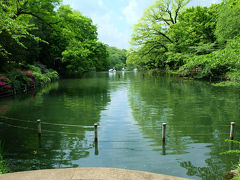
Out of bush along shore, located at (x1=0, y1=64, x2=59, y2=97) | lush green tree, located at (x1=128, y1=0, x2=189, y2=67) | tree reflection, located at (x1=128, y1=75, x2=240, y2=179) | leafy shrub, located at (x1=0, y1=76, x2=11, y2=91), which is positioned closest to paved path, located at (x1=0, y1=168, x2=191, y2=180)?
tree reflection, located at (x1=128, y1=75, x2=240, y2=179)

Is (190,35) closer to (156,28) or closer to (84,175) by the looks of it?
(156,28)

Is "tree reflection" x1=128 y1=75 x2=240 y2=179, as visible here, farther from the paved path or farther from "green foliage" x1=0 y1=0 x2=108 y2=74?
"green foliage" x1=0 y1=0 x2=108 y2=74

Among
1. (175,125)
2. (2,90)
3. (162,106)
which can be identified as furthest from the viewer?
(2,90)

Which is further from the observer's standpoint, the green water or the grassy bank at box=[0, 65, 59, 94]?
the grassy bank at box=[0, 65, 59, 94]

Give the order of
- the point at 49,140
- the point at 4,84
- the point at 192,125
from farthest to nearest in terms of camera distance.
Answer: the point at 4,84, the point at 192,125, the point at 49,140

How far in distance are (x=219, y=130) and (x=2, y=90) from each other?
19.7 m

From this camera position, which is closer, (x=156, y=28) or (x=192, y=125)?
(x=192, y=125)

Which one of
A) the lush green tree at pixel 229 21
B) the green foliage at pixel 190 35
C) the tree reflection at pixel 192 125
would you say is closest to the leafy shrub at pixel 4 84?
the tree reflection at pixel 192 125

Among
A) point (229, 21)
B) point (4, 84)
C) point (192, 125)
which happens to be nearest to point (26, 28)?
point (4, 84)

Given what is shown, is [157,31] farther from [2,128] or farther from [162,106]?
[2,128]

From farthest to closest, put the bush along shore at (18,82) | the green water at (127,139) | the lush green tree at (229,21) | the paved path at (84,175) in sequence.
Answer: the lush green tree at (229,21), the bush along shore at (18,82), the green water at (127,139), the paved path at (84,175)

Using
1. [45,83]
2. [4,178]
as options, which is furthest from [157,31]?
→ [4,178]

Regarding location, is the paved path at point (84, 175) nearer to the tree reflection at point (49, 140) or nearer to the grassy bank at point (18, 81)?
the tree reflection at point (49, 140)

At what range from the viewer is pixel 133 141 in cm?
995
